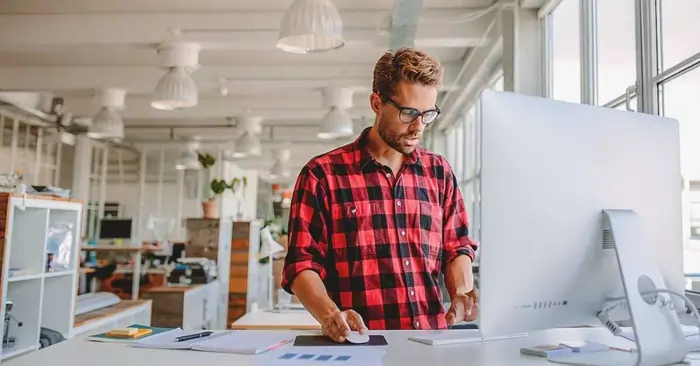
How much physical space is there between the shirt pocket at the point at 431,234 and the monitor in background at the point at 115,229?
803 cm

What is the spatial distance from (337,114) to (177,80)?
212cm

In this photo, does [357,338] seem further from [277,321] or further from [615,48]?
[615,48]

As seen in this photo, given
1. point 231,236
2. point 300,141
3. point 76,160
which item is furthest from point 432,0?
point 76,160

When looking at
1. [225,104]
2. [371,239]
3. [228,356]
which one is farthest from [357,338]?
[225,104]

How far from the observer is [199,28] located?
217 inches

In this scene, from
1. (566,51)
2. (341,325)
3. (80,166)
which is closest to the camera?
(341,325)

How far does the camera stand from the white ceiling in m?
5.48

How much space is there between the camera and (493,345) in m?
Result: 1.34

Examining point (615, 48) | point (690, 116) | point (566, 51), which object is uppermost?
point (566, 51)

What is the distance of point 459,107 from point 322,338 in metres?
6.83

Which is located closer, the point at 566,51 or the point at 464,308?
the point at 464,308

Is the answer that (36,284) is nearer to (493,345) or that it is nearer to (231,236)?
(493,345)

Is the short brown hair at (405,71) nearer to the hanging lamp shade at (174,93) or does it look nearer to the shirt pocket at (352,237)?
the shirt pocket at (352,237)

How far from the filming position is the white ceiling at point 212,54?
548 cm
